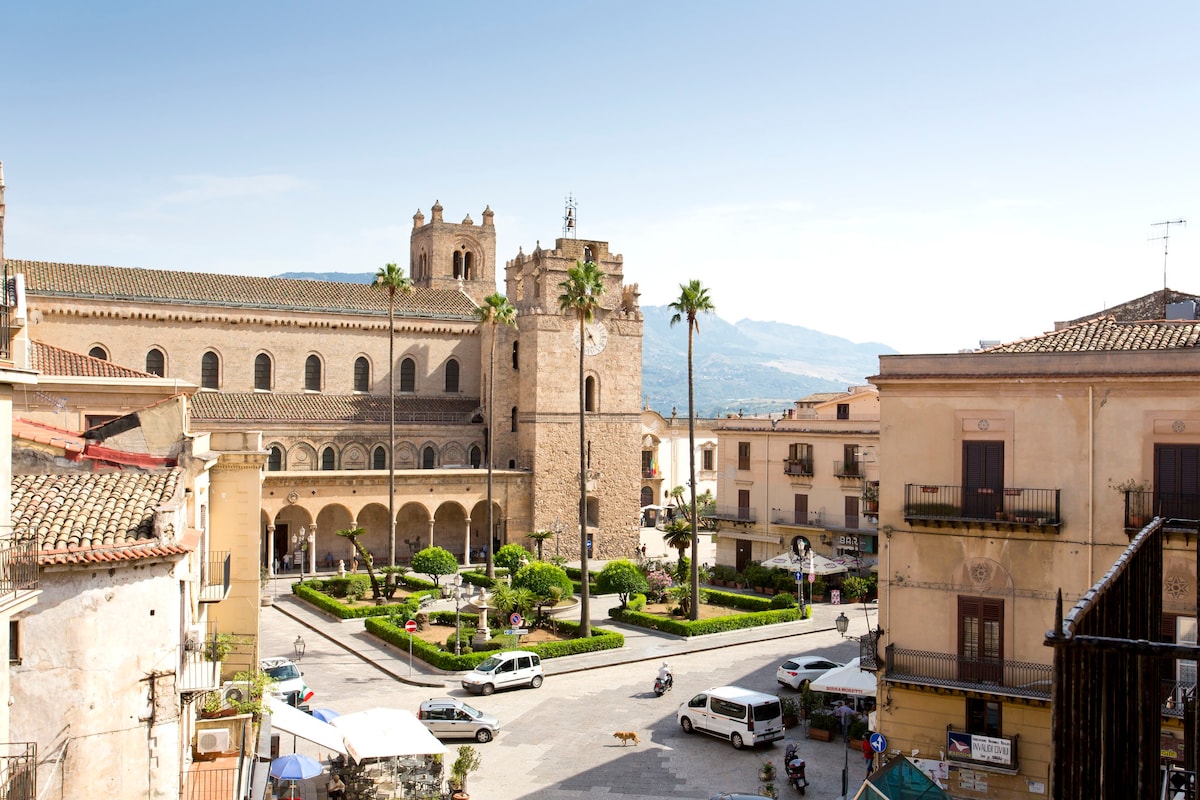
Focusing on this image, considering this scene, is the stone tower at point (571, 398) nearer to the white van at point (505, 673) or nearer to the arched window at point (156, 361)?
the arched window at point (156, 361)

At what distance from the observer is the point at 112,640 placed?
1419 cm

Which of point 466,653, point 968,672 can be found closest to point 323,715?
point 466,653

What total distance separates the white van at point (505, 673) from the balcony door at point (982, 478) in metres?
15.3

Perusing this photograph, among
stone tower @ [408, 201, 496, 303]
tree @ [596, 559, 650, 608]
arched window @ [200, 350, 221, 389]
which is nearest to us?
tree @ [596, 559, 650, 608]

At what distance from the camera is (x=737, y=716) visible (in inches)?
1060

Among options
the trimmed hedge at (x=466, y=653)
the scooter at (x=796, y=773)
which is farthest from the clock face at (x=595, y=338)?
the scooter at (x=796, y=773)

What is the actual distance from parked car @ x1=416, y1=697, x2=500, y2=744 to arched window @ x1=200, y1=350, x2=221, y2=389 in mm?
Result: 33031

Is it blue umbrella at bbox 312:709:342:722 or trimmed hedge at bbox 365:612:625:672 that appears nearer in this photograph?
blue umbrella at bbox 312:709:342:722

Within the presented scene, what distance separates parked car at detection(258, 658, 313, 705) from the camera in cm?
2856

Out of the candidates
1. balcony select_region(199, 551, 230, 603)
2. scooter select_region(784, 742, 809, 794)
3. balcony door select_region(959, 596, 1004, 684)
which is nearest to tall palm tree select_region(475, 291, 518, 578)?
balcony select_region(199, 551, 230, 603)

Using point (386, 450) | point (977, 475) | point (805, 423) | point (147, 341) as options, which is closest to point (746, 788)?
point (977, 475)

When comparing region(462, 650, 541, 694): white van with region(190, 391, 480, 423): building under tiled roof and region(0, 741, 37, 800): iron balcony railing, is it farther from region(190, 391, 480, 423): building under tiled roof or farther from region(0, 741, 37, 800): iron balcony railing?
region(190, 391, 480, 423): building under tiled roof

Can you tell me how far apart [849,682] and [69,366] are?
21.4 meters

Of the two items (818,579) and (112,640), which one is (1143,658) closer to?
(112,640)
